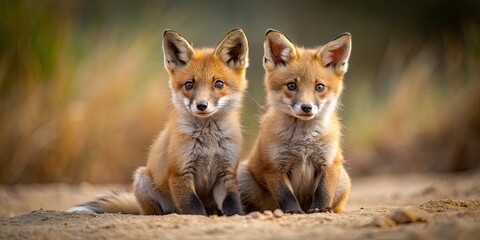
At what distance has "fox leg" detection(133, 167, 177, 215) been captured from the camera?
533cm

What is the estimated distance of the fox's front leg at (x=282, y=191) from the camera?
16.1 ft

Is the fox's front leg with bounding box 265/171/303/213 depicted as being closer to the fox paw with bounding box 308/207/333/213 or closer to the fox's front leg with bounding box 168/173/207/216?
the fox paw with bounding box 308/207/333/213

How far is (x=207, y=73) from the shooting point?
17.0 feet

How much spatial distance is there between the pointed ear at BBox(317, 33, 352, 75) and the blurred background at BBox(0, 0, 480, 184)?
160 cm

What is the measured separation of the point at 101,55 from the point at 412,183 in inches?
175

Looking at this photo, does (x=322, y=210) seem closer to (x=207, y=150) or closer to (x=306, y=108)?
(x=306, y=108)

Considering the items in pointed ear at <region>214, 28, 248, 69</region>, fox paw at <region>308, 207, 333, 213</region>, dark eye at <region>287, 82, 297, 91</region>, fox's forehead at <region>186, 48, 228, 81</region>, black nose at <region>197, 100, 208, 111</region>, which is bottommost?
fox paw at <region>308, 207, 333, 213</region>

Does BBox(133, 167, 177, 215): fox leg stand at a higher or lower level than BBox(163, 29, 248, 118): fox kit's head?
lower

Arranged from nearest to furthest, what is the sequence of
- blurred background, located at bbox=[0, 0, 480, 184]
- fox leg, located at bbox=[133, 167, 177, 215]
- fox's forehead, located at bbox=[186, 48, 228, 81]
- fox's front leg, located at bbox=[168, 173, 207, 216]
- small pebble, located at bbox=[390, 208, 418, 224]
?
small pebble, located at bbox=[390, 208, 418, 224]
fox's front leg, located at bbox=[168, 173, 207, 216]
fox's forehead, located at bbox=[186, 48, 228, 81]
fox leg, located at bbox=[133, 167, 177, 215]
blurred background, located at bbox=[0, 0, 480, 184]

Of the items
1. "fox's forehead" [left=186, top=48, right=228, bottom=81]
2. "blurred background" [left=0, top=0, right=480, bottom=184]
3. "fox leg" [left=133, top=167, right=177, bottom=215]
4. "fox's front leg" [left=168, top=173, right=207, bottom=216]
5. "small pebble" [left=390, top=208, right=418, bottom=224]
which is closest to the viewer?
"small pebble" [left=390, top=208, right=418, bottom=224]

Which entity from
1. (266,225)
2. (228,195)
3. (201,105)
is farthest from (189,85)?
(266,225)

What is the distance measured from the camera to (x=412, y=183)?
344 inches

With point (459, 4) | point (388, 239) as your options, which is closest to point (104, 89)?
point (388, 239)

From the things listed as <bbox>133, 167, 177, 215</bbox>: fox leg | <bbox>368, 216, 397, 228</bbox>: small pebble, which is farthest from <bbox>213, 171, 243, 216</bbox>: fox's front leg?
<bbox>368, 216, 397, 228</bbox>: small pebble
